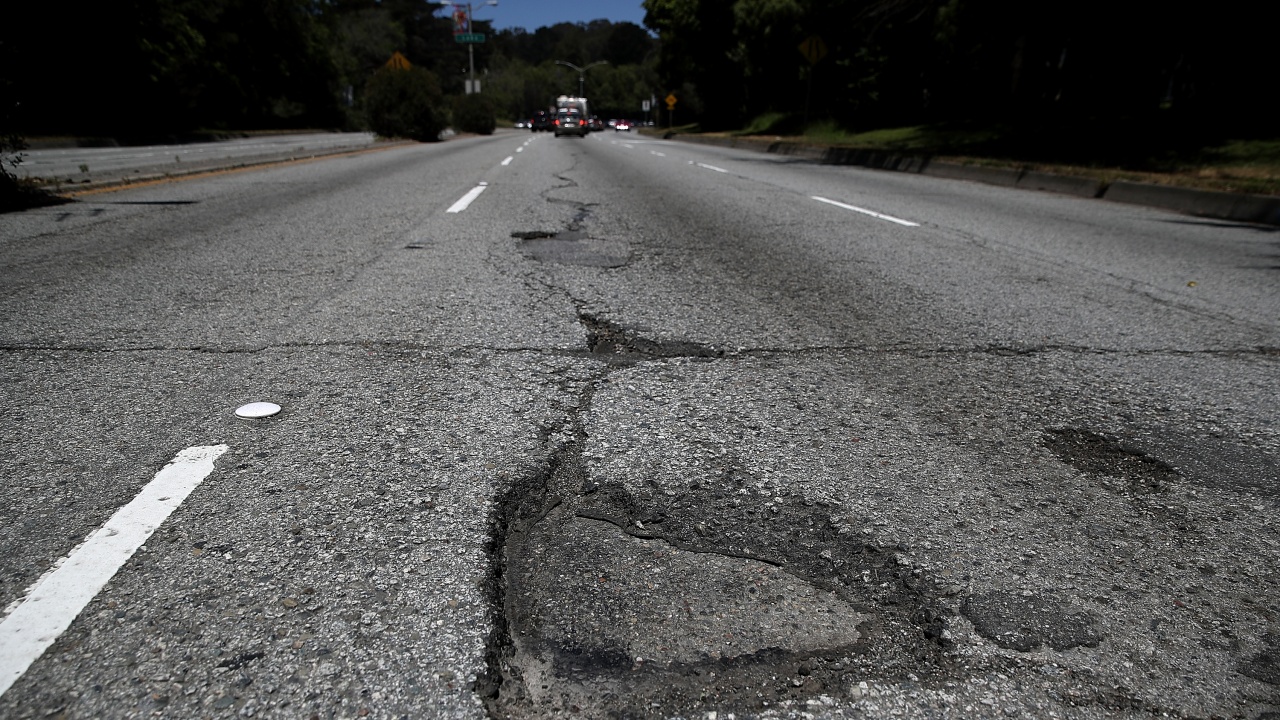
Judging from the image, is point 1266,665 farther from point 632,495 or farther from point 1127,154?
point 1127,154

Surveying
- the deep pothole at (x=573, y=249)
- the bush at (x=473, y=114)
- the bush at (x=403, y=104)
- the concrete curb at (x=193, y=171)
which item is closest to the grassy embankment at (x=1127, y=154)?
the deep pothole at (x=573, y=249)

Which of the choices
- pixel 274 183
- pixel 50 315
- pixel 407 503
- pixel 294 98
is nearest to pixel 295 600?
pixel 407 503

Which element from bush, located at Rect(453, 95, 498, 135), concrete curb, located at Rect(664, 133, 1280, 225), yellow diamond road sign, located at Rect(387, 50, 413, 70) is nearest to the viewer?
concrete curb, located at Rect(664, 133, 1280, 225)

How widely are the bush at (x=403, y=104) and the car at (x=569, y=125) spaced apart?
36.0 ft

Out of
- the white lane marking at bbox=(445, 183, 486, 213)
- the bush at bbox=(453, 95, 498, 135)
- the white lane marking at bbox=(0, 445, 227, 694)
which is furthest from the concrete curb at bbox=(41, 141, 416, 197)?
the bush at bbox=(453, 95, 498, 135)

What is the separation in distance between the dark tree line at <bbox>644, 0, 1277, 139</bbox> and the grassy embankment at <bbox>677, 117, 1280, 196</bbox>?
1.30m

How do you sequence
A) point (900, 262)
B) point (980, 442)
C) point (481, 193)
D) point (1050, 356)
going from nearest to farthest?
point (980, 442)
point (1050, 356)
point (900, 262)
point (481, 193)

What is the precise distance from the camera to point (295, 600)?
1.69m

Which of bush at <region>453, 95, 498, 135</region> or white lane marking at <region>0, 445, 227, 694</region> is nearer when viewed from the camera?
white lane marking at <region>0, 445, 227, 694</region>

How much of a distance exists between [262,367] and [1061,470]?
9.24 ft

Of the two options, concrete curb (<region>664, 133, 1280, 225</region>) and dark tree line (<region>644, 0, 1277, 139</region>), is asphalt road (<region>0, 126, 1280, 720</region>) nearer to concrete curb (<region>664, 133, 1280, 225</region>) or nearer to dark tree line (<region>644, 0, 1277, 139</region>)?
concrete curb (<region>664, 133, 1280, 225</region>)

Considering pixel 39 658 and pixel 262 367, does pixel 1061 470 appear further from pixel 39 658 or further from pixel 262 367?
pixel 262 367

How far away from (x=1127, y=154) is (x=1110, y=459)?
14.0m

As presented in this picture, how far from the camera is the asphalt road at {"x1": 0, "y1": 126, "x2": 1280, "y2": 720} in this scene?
1.53m
